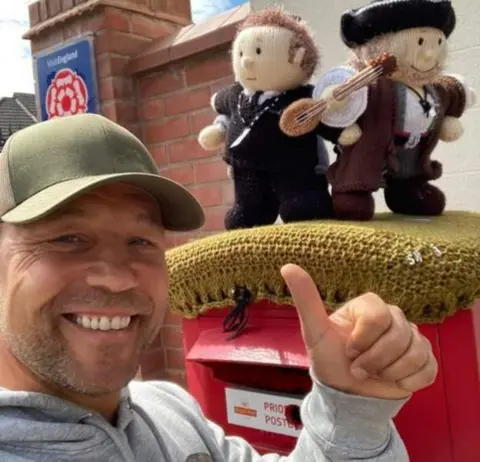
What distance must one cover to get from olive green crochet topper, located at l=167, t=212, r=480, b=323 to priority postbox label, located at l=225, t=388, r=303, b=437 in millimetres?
190

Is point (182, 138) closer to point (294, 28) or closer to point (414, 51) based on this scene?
point (294, 28)

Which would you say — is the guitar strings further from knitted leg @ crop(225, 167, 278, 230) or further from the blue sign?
the blue sign

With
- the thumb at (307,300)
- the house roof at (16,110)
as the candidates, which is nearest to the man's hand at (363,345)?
the thumb at (307,300)

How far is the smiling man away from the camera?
875 millimetres

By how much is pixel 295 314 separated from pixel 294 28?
0.62 metres

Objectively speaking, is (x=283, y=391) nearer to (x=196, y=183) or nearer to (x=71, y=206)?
(x=71, y=206)

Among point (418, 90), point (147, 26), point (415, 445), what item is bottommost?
point (415, 445)

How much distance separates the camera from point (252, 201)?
149 cm

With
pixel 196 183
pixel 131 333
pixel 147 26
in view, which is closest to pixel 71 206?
pixel 131 333

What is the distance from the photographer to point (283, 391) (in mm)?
1283

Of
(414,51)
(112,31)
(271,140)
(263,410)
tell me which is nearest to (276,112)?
(271,140)

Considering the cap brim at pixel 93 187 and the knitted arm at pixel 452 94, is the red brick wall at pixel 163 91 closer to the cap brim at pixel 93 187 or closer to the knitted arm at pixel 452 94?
the knitted arm at pixel 452 94

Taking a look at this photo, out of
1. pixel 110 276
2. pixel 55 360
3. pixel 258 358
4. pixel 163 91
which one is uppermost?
pixel 163 91

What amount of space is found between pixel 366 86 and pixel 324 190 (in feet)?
0.84
